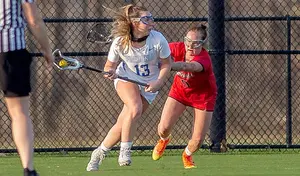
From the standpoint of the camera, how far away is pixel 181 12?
A: 1437cm

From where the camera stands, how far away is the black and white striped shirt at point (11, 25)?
23.7 feet

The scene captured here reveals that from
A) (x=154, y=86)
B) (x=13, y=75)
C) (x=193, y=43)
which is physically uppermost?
(x=13, y=75)

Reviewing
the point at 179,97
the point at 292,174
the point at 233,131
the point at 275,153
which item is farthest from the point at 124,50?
the point at 233,131

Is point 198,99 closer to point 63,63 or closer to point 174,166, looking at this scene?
point 174,166

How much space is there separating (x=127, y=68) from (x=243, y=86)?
441cm

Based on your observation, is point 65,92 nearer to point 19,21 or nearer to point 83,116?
point 83,116

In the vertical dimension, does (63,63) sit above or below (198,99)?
above

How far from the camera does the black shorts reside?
7172mm

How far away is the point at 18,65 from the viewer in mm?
7211

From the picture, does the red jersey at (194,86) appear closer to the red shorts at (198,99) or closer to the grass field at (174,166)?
A: the red shorts at (198,99)

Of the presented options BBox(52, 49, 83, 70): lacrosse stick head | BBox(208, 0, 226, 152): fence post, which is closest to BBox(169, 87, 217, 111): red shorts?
BBox(52, 49, 83, 70): lacrosse stick head

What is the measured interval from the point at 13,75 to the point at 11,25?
379 mm

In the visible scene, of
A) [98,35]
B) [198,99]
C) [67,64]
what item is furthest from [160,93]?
[67,64]

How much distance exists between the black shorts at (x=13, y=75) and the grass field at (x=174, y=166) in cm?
229
